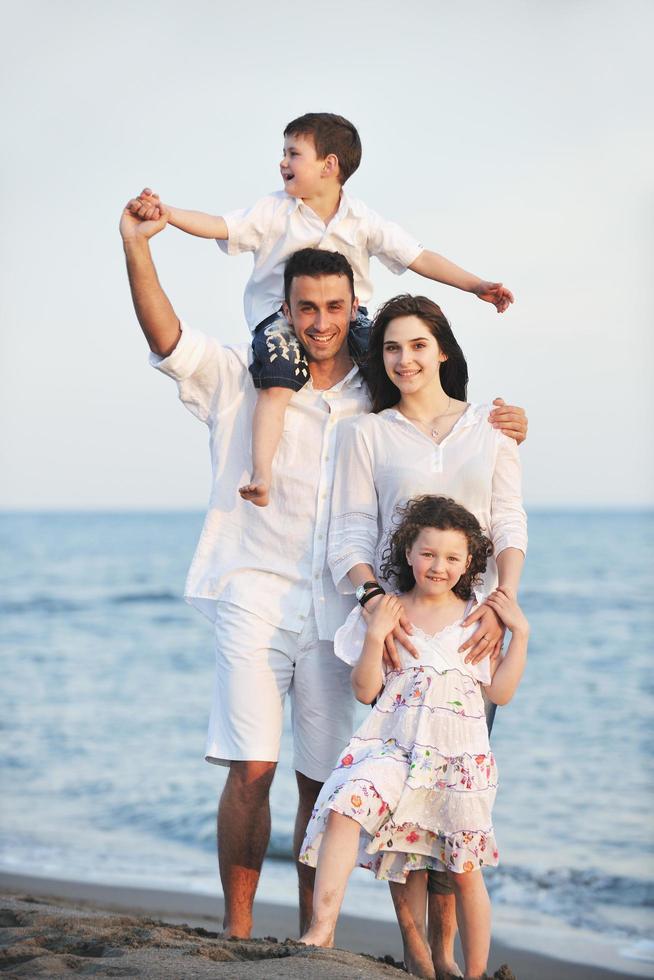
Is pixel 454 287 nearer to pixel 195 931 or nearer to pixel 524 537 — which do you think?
pixel 524 537

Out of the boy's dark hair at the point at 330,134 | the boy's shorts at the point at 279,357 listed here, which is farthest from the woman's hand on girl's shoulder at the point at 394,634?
the boy's dark hair at the point at 330,134

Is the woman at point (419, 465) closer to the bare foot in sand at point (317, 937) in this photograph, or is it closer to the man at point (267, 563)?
the man at point (267, 563)

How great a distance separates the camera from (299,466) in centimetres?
427

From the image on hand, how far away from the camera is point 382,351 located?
4105mm

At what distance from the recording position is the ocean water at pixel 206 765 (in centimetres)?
725

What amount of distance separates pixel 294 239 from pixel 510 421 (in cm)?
105

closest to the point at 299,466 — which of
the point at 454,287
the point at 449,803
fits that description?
the point at 454,287

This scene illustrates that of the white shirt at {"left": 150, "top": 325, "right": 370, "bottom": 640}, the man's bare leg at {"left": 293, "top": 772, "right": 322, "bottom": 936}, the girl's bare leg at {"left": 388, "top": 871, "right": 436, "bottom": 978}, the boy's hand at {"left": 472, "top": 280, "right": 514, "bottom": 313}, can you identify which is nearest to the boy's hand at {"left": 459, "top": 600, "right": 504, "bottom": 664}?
the white shirt at {"left": 150, "top": 325, "right": 370, "bottom": 640}

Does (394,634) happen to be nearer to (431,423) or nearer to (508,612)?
(508,612)

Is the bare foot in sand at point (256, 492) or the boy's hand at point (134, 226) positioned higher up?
the boy's hand at point (134, 226)

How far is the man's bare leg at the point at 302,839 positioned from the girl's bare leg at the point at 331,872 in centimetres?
72

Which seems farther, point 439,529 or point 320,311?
point 320,311

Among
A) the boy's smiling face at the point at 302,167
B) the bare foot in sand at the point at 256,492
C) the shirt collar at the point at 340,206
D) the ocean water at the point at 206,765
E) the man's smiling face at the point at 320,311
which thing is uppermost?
the boy's smiling face at the point at 302,167

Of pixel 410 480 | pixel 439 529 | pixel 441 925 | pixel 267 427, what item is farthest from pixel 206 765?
pixel 439 529
